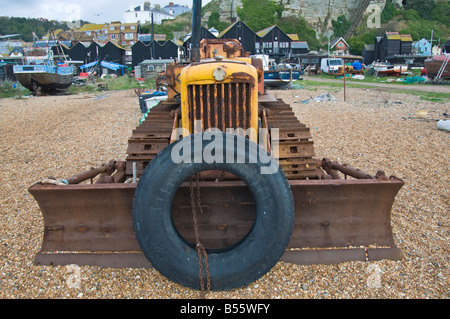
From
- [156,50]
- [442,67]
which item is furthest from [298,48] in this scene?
[442,67]

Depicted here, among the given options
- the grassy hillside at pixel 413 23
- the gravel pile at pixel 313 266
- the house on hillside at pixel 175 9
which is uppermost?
the house on hillside at pixel 175 9

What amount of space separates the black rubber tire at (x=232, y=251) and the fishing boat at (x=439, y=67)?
3270 centimetres

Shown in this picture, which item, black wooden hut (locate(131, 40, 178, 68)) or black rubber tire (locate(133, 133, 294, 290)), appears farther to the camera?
black wooden hut (locate(131, 40, 178, 68))

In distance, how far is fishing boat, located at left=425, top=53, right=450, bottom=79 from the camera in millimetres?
Result: 30078

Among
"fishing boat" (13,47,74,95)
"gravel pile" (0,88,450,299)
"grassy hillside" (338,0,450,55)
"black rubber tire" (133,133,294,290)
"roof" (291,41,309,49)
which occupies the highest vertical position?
"grassy hillside" (338,0,450,55)

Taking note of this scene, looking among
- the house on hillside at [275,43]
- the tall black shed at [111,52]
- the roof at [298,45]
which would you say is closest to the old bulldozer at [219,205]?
the house on hillside at [275,43]

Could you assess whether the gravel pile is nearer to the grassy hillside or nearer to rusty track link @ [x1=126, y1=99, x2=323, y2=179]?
rusty track link @ [x1=126, y1=99, x2=323, y2=179]

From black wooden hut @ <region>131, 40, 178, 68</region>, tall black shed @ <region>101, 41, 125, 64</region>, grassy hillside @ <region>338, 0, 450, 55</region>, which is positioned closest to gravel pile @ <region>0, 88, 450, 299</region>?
black wooden hut @ <region>131, 40, 178, 68</region>

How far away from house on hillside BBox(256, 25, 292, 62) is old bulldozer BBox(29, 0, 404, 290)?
194ft

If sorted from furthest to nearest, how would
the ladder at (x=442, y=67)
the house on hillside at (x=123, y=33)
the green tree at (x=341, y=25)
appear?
1. the house on hillside at (x=123, y=33)
2. the green tree at (x=341, y=25)
3. the ladder at (x=442, y=67)

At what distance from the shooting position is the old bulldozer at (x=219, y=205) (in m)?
3.23

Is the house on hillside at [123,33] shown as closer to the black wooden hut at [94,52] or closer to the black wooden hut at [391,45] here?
the black wooden hut at [94,52]

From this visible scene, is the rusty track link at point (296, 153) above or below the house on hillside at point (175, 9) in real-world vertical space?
below
